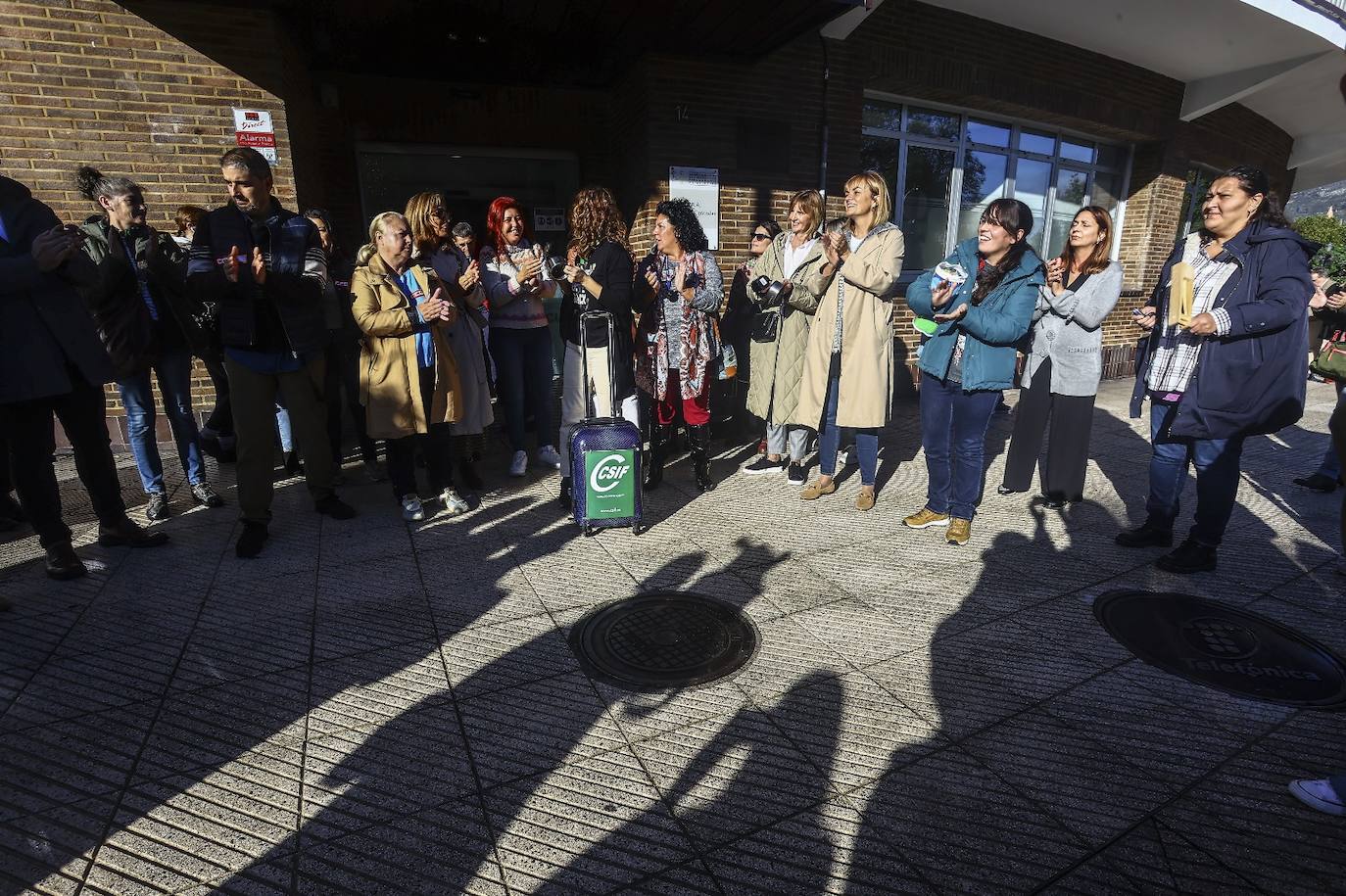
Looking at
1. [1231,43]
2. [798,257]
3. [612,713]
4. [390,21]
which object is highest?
[1231,43]

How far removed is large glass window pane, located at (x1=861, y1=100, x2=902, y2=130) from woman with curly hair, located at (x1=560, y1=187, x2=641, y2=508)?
16.7ft

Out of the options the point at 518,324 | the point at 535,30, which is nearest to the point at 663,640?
the point at 518,324

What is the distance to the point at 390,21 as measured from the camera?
602 centimetres

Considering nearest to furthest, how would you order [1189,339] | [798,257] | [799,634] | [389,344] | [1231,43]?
[799,634] < [1189,339] < [389,344] < [798,257] < [1231,43]

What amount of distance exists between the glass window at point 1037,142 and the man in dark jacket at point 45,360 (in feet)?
33.9

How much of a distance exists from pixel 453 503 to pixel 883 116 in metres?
7.09

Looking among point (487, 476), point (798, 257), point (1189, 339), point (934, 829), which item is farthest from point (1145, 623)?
point (487, 476)

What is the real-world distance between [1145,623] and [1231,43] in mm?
9140

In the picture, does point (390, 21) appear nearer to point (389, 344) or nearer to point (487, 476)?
point (389, 344)

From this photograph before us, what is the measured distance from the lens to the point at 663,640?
286 cm

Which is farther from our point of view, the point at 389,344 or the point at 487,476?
the point at 487,476

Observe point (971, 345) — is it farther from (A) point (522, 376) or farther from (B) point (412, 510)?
(B) point (412, 510)

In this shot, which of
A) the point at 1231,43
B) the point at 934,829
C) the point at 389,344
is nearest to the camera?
the point at 934,829

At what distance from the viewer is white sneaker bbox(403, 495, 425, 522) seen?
4.21 meters
